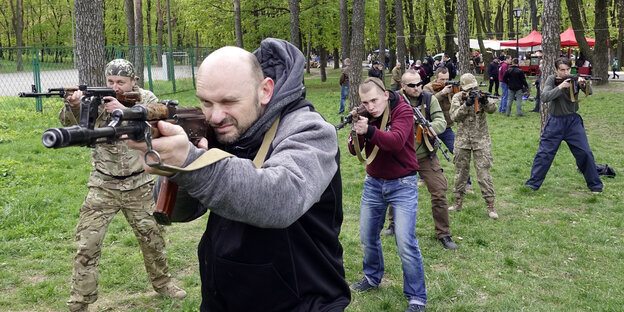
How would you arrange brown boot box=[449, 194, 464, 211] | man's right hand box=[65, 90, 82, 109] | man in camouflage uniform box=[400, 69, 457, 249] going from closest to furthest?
1. man's right hand box=[65, 90, 82, 109]
2. man in camouflage uniform box=[400, 69, 457, 249]
3. brown boot box=[449, 194, 464, 211]

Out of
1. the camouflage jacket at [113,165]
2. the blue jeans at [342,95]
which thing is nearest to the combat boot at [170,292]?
the camouflage jacket at [113,165]

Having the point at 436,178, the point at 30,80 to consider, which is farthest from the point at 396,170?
the point at 30,80

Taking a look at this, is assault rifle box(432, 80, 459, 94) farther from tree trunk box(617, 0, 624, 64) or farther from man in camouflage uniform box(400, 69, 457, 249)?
tree trunk box(617, 0, 624, 64)

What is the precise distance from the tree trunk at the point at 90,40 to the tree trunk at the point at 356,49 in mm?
9203

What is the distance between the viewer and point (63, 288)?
580 cm

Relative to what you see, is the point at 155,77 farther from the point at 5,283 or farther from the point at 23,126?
the point at 5,283

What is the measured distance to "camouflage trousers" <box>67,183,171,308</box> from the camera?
4809 millimetres

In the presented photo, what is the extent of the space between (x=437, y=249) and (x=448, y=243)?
0.18 metres

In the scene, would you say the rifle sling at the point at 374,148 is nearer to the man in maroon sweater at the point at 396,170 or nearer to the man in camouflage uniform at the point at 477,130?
the man in maroon sweater at the point at 396,170

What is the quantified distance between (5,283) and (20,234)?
4.93ft

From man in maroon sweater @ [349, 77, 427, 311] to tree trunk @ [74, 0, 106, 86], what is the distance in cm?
520

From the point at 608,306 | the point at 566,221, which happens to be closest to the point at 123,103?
the point at 608,306

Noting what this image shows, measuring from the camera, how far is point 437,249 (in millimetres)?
7004

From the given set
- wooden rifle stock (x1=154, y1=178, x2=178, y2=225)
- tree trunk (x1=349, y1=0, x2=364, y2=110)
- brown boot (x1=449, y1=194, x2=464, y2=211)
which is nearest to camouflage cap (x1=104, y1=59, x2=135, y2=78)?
wooden rifle stock (x1=154, y1=178, x2=178, y2=225)
